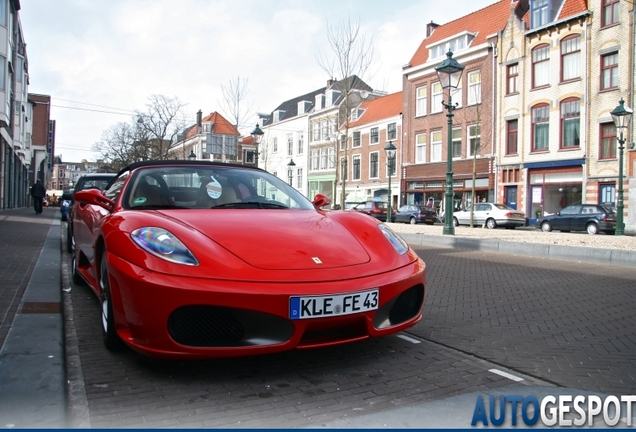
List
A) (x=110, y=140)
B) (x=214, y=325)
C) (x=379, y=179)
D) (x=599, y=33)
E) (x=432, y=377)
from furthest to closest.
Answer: (x=110, y=140) → (x=379, y=179) → (x=599, y=33) → (x=432, y=377) → (x=214, y=325)

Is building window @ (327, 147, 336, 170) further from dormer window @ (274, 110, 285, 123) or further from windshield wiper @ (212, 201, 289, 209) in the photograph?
windshield wiper @ (212, 201, 289, 209)

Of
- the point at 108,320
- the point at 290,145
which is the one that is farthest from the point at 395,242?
the point at 290,145

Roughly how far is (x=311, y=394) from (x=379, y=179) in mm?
40089

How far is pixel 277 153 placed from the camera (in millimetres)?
59781

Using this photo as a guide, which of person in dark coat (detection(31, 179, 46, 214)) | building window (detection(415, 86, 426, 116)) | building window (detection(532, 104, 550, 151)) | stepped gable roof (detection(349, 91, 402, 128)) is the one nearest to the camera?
person in dark coat (detection(31, 179, 46, 214))

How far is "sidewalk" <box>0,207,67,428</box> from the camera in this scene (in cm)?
238

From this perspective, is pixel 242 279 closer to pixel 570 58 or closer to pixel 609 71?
pixel 609 71

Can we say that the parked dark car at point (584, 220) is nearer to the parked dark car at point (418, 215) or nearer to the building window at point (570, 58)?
the parked dark car at point (418, 215)

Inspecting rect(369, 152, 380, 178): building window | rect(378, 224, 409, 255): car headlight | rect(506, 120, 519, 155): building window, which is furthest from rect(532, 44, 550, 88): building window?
rect(378, 224, 409, 255): car headlight

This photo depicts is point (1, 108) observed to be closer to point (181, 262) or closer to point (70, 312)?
point (70, 312)

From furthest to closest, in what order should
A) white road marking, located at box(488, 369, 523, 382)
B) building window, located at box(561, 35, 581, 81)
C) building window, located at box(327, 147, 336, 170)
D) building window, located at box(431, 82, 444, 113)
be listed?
building window, located at box(327, 147, 336, 170)
building window, located at box(431, 82, 444, 113)
building window, located at box(561, 35, 581, 81)
white road marking, located at box(488, 369, 523, 382)

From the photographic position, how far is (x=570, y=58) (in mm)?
28094

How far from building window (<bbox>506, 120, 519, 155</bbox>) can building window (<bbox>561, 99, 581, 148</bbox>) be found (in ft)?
10.3

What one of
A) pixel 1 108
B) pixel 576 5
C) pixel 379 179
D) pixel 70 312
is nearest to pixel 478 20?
pixel 576 5
